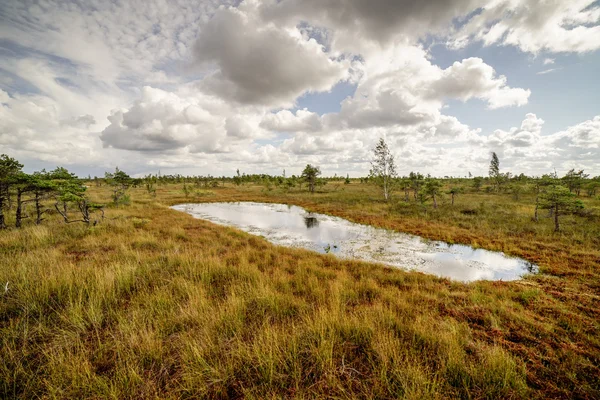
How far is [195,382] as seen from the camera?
2.76 metres

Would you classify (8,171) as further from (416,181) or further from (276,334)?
(416,181)

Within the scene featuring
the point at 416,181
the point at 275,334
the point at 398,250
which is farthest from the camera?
the point at 416,181

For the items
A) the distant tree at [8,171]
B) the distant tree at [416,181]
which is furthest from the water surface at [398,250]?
the distant tree at [416,181]

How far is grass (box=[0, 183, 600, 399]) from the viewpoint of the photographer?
2.78 meters

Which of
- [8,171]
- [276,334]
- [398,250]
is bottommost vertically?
[398,250]

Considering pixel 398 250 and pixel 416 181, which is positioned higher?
pixel 416 181

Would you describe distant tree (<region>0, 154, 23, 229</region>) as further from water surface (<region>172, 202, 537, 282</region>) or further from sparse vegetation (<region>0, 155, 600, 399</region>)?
water surface (<region>172, 202, 537, 282</region>)

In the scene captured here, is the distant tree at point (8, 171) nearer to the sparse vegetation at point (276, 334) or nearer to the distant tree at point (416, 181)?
the sparse vegetation at point (276, 334)

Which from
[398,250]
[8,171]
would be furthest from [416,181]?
[8,171]

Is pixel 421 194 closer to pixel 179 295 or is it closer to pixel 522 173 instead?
pixel 179 295

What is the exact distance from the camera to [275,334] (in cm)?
333

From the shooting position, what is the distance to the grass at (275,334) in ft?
9.11

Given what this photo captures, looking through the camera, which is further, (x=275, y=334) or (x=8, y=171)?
(x=8, y=171)

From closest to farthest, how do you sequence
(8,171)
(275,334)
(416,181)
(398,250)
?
(275,334), (8,171), (398,250), (416,181)
